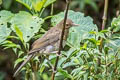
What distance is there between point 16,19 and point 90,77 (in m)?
0.99

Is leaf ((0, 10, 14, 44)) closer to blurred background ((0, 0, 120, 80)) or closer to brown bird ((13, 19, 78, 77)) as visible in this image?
brown bird ((13, 19, 78, 77))

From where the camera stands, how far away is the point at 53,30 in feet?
14.8

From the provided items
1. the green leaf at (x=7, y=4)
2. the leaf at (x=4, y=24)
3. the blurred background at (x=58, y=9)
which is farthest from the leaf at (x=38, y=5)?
the green leaf at (x=7, y=4)

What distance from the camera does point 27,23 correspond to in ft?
13.0

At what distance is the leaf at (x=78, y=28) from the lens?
3891 mm

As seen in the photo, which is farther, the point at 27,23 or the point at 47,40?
the point at 47,40

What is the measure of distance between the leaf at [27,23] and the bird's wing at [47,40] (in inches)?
11.0

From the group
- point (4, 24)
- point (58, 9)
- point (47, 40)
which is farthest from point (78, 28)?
point (58, 9)

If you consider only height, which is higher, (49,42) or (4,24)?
(4,24)

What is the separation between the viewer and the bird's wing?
13.8 ft

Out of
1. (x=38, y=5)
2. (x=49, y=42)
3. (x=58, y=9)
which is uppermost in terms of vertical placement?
(x=38, y=5)

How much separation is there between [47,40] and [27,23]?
51cm

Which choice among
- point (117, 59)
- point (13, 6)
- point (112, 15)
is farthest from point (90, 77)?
point (112, 15)

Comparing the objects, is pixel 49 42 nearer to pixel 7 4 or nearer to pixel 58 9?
pixel 7 4
